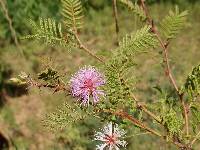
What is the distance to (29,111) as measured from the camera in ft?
14.0

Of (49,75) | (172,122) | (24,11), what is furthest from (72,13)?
(24,11)

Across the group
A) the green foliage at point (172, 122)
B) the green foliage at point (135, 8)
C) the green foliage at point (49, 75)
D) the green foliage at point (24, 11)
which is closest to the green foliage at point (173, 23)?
the green foliage at point (135, 8)

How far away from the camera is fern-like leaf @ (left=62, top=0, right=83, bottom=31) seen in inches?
52.7

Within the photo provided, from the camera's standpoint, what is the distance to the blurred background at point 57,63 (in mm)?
3609

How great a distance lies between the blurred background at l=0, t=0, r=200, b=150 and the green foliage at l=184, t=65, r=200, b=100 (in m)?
1.61

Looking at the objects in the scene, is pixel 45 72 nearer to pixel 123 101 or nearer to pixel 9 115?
pixel 123 101

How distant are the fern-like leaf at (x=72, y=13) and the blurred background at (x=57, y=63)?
6.29 ft

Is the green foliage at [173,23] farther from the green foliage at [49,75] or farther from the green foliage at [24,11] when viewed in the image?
the green foliage at [24,11]

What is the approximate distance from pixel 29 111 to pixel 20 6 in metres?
1.05

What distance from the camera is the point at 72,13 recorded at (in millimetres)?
1364

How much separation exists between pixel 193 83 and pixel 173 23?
240 mm

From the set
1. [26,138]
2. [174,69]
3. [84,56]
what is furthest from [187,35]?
[26,138]

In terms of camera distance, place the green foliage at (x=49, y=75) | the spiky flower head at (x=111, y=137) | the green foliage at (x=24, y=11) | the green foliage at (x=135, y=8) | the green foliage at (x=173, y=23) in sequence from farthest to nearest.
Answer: the green foliage at (x=24, y=11), the spiky flower head at (x=111, y=137), the green foliage at (x=135, y=8), the green foliage at (x=173, y=23), the green foliage at (x=49, y=75)

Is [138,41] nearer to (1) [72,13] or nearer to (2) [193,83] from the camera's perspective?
(1) [72,13]
